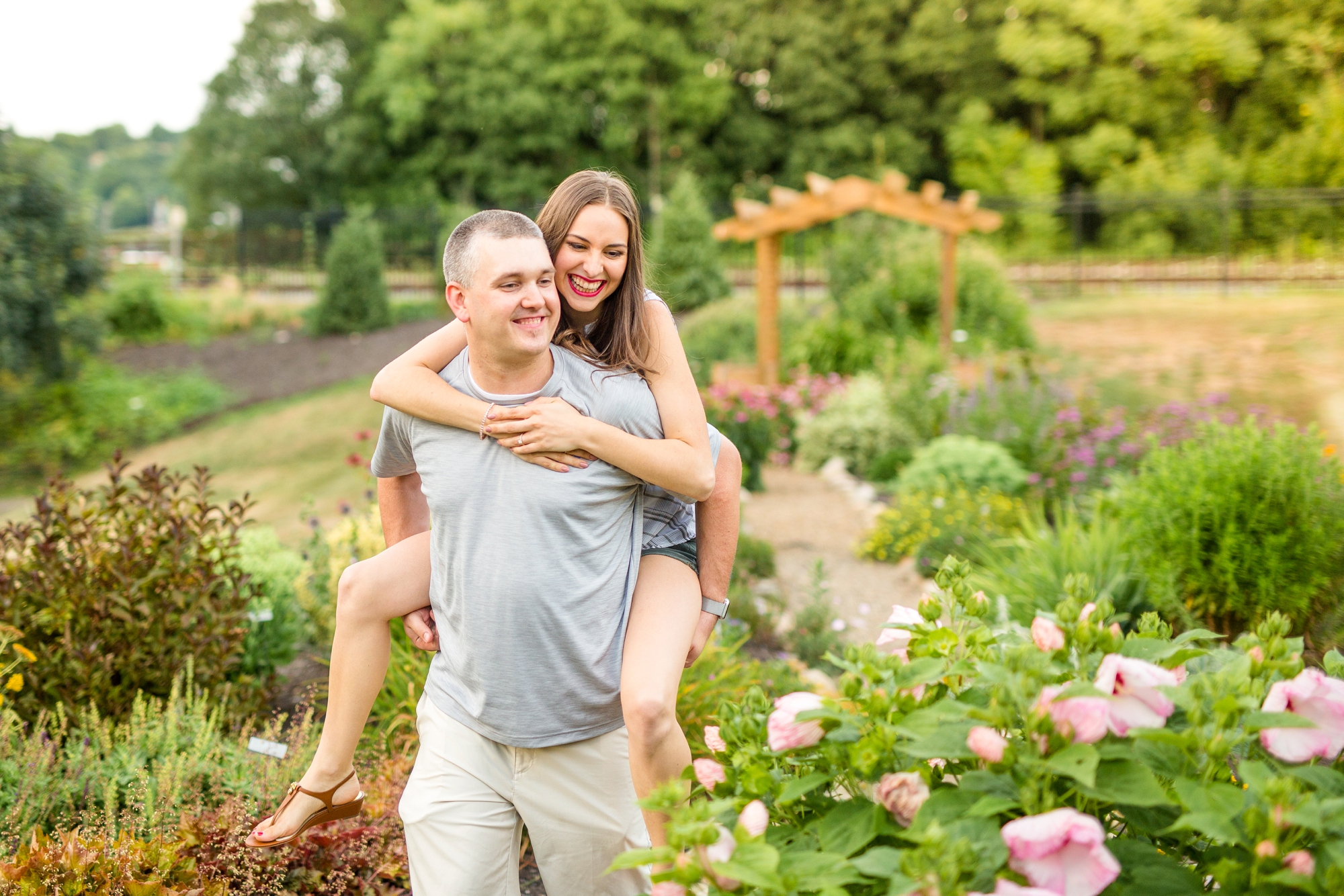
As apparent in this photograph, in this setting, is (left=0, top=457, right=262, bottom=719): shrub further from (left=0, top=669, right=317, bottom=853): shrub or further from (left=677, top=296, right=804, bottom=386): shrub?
(left=677, top=296, right=804, bottom=386): shrub

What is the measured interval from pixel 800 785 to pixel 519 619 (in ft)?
2.51

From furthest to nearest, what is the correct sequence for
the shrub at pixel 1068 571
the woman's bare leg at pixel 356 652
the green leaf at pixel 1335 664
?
the shrub at pixel 1068 571 → the woman's bare leg at pixel 356 652 → the green leaf at pixel 1335 664

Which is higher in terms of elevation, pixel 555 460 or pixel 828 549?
pixel 555 460

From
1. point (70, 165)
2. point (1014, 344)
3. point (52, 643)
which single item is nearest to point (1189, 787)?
point (52, 643)

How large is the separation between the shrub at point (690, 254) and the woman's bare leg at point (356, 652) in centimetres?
1454

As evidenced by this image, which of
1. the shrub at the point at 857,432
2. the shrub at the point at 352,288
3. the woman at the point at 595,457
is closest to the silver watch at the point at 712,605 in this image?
the woman at the point at 595,457

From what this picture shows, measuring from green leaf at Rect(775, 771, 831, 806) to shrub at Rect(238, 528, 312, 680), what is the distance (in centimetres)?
264

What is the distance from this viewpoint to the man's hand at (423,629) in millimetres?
2049

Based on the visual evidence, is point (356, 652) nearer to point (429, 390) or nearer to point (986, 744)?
point (429, 390)

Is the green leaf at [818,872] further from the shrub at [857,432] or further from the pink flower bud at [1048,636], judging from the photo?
the shrub at [857,432]

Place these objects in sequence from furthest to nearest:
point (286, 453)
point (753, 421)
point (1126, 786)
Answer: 1. point (286, 453)
2. point (753, 421)
3. point (1126, 786)

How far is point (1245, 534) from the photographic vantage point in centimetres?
392

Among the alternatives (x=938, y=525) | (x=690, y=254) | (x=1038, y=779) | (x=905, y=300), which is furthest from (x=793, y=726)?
(x=690, y=254)

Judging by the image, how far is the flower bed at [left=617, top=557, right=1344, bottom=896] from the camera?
103 cm
